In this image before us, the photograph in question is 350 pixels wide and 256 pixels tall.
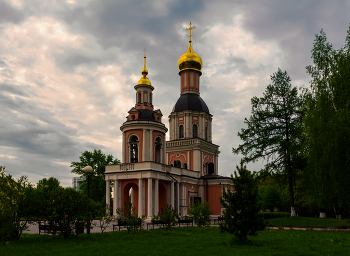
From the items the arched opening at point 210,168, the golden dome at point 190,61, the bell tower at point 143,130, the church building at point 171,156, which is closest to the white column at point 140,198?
the church building at point 171,156

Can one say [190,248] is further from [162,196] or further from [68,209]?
[162,196]

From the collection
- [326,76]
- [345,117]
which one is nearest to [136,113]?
[326,76]

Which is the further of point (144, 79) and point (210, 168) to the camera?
point (210, 168)

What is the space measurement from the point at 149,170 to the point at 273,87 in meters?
13.8

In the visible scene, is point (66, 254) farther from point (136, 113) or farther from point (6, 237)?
point (136, 113)

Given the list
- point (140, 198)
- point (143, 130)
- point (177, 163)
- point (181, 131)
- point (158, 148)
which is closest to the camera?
point (140, 198)

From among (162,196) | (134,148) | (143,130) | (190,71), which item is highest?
(190,71)

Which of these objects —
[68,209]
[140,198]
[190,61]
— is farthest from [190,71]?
[68,209]

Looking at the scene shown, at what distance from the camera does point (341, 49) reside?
22750 mm

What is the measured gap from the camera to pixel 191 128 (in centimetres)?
4328

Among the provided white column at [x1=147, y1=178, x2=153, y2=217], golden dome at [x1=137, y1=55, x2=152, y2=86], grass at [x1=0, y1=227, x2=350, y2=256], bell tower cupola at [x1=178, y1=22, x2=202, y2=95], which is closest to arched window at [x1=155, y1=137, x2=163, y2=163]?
white column at [x1=147, y1=178, x2=153, y2=217]

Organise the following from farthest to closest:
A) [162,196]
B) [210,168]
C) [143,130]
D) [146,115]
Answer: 1. [210,168]
2. [162,196]
3. [146,115]
4. [143,130]

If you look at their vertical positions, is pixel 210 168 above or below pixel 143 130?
below

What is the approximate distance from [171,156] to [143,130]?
1117 cm
